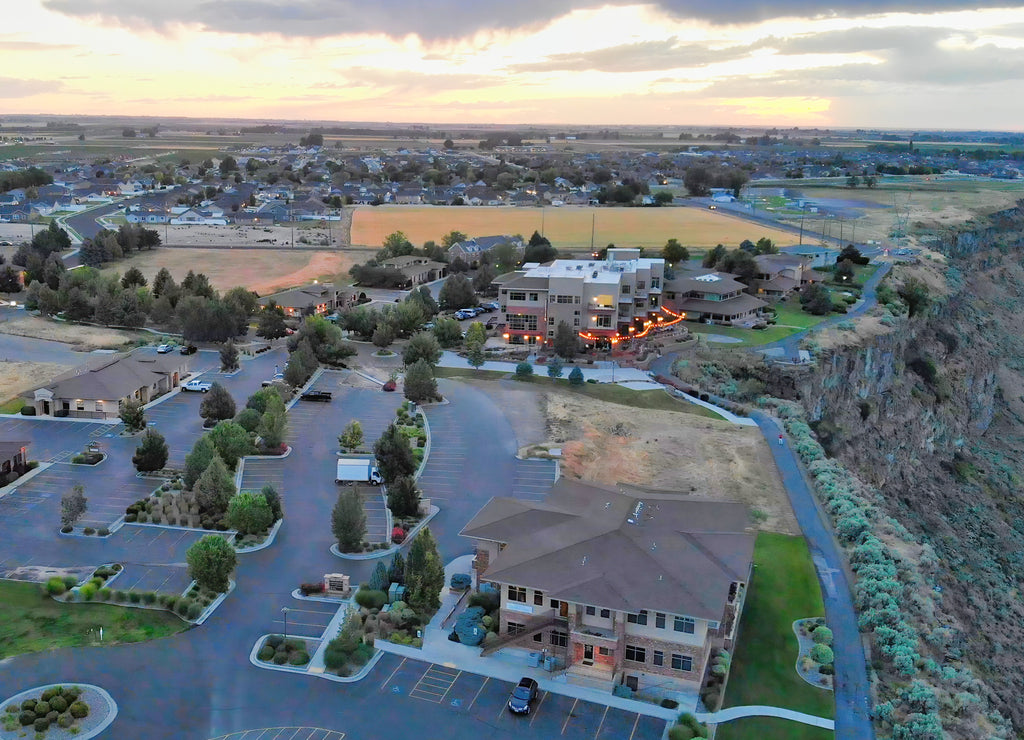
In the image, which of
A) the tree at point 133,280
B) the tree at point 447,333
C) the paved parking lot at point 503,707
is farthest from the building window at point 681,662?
the tree at point 133,280

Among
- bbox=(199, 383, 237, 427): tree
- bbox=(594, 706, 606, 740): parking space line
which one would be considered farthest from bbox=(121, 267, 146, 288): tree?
bbox=(594, 706, 606, 740): parking space line

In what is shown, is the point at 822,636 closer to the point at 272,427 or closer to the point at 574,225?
the point at 272,427

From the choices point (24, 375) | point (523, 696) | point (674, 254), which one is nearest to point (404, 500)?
point (523, 696)

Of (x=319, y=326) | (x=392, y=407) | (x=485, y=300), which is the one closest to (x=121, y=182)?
(x=485, y=300)

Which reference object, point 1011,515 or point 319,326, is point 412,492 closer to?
point 319,326

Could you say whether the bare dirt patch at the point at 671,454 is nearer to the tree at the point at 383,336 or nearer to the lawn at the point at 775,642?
the lawn at the point at 775,642

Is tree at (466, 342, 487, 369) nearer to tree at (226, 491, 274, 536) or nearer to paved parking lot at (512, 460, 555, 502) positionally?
paved parking lot at (512, 460, 555, 502)
